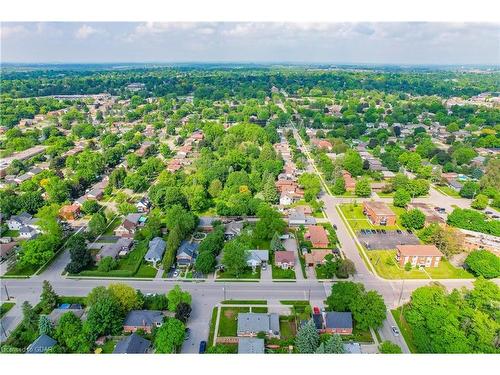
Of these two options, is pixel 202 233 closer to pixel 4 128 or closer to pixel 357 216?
pixel 357 216

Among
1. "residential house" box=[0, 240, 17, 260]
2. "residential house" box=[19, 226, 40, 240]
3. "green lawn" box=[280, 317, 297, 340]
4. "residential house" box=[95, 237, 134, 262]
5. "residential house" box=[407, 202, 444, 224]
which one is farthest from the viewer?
"residential house" box=[407, 202, 444, 224]

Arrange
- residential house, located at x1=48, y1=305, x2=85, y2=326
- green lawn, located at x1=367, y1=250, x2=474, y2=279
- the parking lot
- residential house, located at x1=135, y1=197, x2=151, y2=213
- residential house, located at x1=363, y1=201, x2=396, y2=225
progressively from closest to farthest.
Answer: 1. residential house, located at x1=48, y1=305, x2=85, y2=326
2. green lawn, located at x1=367, y1=250, x2=474, y2=279
3. the parking lot
4. residential house, located at x1=363, y1=201, x2=396, y2=225
5. residential house, located at x1=135, y1=197, x2=151, y2=213

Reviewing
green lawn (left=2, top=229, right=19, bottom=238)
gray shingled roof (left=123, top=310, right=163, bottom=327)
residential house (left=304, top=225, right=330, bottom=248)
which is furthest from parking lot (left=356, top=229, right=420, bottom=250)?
green lawn (left=2, top=229, right=19, bottom=238)

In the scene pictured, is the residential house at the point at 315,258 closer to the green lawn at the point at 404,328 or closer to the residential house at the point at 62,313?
the green lawn at the point at 404,328

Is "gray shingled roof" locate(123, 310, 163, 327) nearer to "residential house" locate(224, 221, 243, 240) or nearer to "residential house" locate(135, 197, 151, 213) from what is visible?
"residential house" locate(224, 221, 243, 240)

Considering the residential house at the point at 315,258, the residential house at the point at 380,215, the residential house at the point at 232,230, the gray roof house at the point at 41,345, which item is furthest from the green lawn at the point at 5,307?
the residential house at the point at 380,215

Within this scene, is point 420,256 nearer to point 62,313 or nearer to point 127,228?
point 127,228

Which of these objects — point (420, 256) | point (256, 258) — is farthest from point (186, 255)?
point (420, 256)
